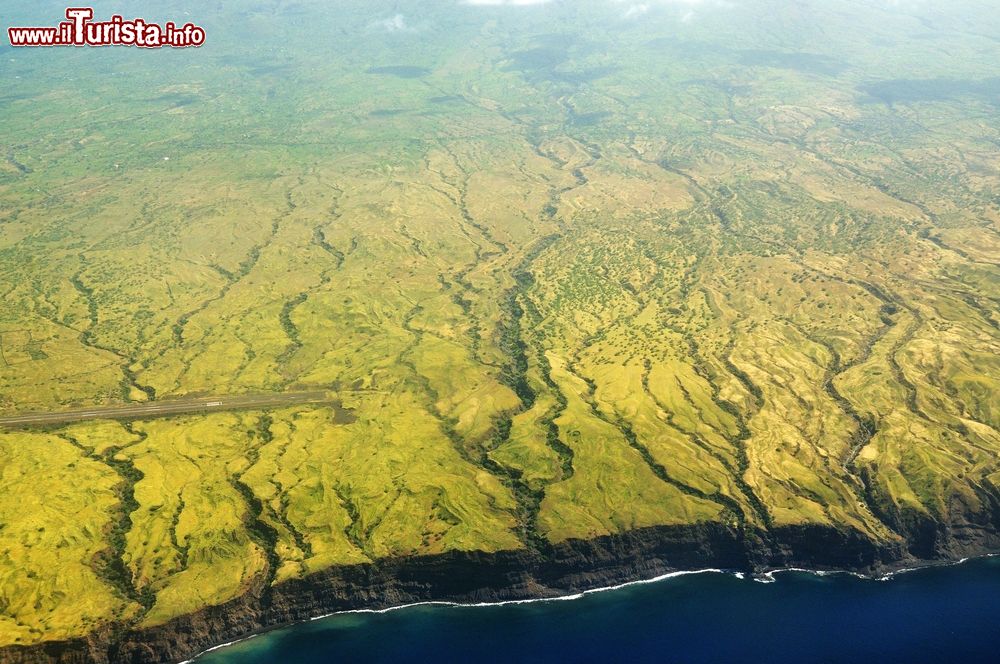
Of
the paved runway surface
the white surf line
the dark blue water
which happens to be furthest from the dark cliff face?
the paved runway surface

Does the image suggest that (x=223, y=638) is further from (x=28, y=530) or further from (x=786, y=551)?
(x=786, y=551)

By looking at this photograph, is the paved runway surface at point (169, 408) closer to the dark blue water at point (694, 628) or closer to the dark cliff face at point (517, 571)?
the dark cliff face at point (517, 571)

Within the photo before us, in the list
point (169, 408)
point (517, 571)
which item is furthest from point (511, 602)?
point (169, 408)

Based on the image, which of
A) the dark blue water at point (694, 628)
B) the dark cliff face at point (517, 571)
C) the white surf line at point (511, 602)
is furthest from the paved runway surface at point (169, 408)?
the dark blue water at point (694, 628)

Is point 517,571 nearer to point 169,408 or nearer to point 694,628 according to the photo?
point 694,628

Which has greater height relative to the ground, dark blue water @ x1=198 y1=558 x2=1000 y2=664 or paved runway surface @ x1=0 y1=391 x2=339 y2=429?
dark blue water @ x1=198 y1=558 x2=1000 y2=664

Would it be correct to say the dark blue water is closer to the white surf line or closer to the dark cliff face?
the white surf line
